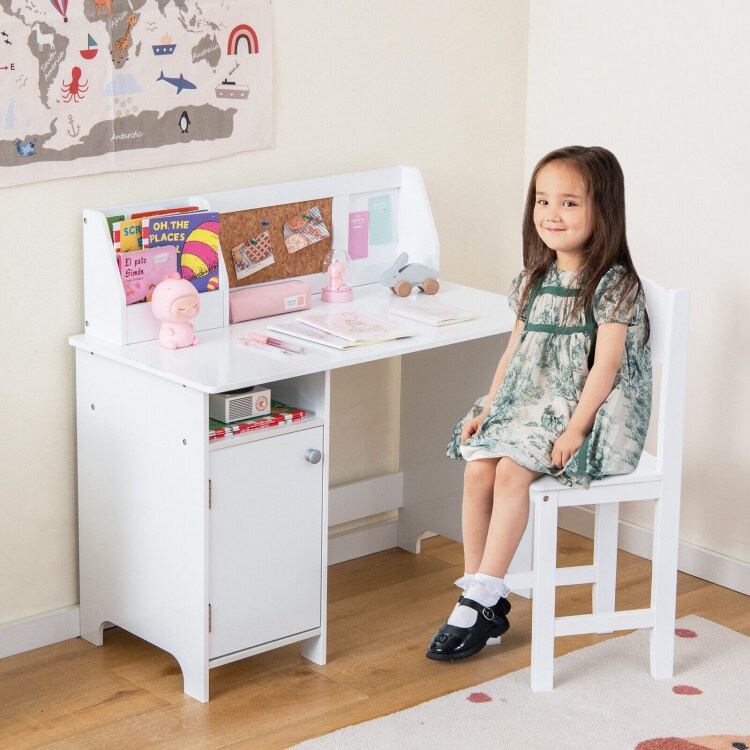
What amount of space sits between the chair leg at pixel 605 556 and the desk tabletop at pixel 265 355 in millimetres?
412

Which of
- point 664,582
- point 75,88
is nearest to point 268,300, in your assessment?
point 75,88

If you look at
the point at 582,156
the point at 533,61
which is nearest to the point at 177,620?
the point at 582,156

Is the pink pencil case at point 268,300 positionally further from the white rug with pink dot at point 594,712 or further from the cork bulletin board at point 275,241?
the white rug with pink dot at point 594,712

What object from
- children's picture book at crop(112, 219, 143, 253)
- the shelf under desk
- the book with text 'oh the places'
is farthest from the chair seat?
children's picture book at crop(112, 219, 143, 253)

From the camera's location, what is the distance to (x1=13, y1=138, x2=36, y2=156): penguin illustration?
231cm

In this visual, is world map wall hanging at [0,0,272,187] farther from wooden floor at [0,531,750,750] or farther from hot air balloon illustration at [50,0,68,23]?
wooden floor at [0,531,750,750]

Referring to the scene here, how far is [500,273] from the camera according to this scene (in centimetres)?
324

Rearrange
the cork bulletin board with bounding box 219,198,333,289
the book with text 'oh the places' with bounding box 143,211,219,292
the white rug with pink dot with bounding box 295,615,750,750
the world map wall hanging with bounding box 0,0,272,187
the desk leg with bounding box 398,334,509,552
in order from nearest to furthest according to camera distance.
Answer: the white rug with pink dot with bounding box 295,615,750,750
the world map wall hanging with bounding box 0,0,272,187
the book with text 'oh the places' with bounding box 143,211,219,292
the cork bulletin board with bounding box 219,198,333,289
the desk leg with bounding box 398,334,509,552

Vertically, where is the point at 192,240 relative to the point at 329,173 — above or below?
below

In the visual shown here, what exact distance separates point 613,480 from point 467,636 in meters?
0.42

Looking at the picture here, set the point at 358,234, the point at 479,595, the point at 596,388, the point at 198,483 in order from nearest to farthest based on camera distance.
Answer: the point at 198,483, the point at 596,388, the point at 479,595, the point at 358,234

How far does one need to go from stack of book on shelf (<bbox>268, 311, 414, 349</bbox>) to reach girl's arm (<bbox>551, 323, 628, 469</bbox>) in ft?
1.18

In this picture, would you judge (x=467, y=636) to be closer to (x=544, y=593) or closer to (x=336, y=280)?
(x=544, y=593)

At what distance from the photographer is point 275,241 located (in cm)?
269
